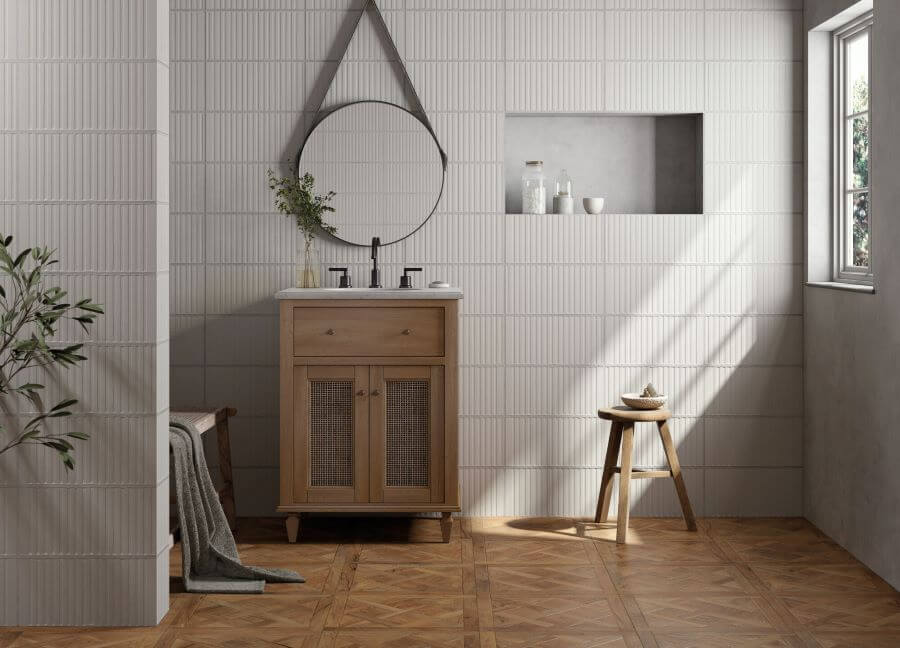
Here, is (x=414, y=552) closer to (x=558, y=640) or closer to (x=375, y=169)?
(x=558, y=640)

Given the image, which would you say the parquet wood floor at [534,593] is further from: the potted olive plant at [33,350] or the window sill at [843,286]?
the window sill at [843,286]

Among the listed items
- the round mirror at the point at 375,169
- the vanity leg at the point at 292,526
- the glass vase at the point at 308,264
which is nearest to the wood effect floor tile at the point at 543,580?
the vanity leg at the point at 292,526

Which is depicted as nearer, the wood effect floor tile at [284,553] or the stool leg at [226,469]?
the wood effect floor tile at [284,553]

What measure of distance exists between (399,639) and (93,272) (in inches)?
59.7

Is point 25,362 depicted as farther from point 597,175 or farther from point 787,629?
point 597,175

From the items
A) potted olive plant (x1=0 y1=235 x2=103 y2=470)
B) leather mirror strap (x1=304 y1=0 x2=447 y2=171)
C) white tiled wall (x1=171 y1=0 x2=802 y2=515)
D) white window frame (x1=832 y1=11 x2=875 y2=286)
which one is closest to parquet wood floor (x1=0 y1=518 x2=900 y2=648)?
white tiled wall (x1=171 y1=0 x2=802 y2=515)

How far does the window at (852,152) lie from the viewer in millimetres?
4602

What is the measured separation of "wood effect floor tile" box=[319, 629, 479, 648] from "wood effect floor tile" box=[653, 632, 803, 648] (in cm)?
60

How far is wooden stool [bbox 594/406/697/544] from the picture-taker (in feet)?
15.1

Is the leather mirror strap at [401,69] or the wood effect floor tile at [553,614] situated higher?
the leather mirror strap at [401,69]

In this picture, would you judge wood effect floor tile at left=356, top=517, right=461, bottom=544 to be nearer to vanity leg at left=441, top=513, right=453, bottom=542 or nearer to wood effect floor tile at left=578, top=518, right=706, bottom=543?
vanity leg at left=441, top=513, right=453, bottom=542

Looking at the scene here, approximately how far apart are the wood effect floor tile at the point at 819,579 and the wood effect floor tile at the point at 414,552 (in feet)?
3.94

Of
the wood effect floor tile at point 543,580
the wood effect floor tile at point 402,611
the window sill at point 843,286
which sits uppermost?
the window sill at point 843,286

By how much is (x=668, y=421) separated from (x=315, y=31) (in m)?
2.47
